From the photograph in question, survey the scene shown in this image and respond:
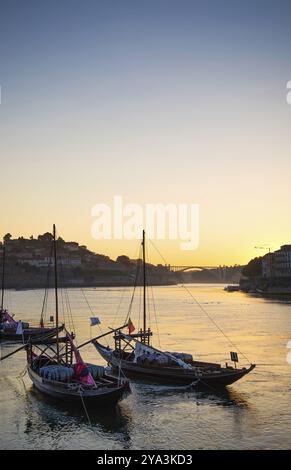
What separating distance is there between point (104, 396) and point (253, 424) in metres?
7.28

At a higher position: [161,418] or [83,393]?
[83,393]

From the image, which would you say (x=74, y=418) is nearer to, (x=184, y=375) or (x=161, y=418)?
(x=161, y=418)

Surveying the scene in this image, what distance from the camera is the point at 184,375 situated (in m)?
33.5

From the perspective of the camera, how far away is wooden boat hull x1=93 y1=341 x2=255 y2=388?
32.2 m

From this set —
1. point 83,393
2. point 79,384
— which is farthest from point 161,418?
point 79,384

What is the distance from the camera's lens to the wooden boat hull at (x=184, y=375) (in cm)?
3222

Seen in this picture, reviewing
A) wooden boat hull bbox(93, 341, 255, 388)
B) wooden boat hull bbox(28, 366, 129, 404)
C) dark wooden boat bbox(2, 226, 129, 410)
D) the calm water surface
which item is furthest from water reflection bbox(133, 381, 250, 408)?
wooden boat hull bbox(28, 366, 129, 404)

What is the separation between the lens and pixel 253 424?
26172 mm

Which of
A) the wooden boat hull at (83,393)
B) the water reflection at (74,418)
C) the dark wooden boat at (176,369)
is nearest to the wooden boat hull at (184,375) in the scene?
the dark wooden boat at (176,369)

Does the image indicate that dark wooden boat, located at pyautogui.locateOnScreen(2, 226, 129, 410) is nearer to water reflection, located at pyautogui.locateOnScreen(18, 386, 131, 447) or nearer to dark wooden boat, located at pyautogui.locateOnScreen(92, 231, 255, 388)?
water reflection, located at pyautogui.locateOnScreen(18, 386, 131, 447)

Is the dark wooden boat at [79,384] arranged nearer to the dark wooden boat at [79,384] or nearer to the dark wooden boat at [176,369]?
the dark wooden boat at [79,384]

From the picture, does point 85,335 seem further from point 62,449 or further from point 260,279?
point 260,279
